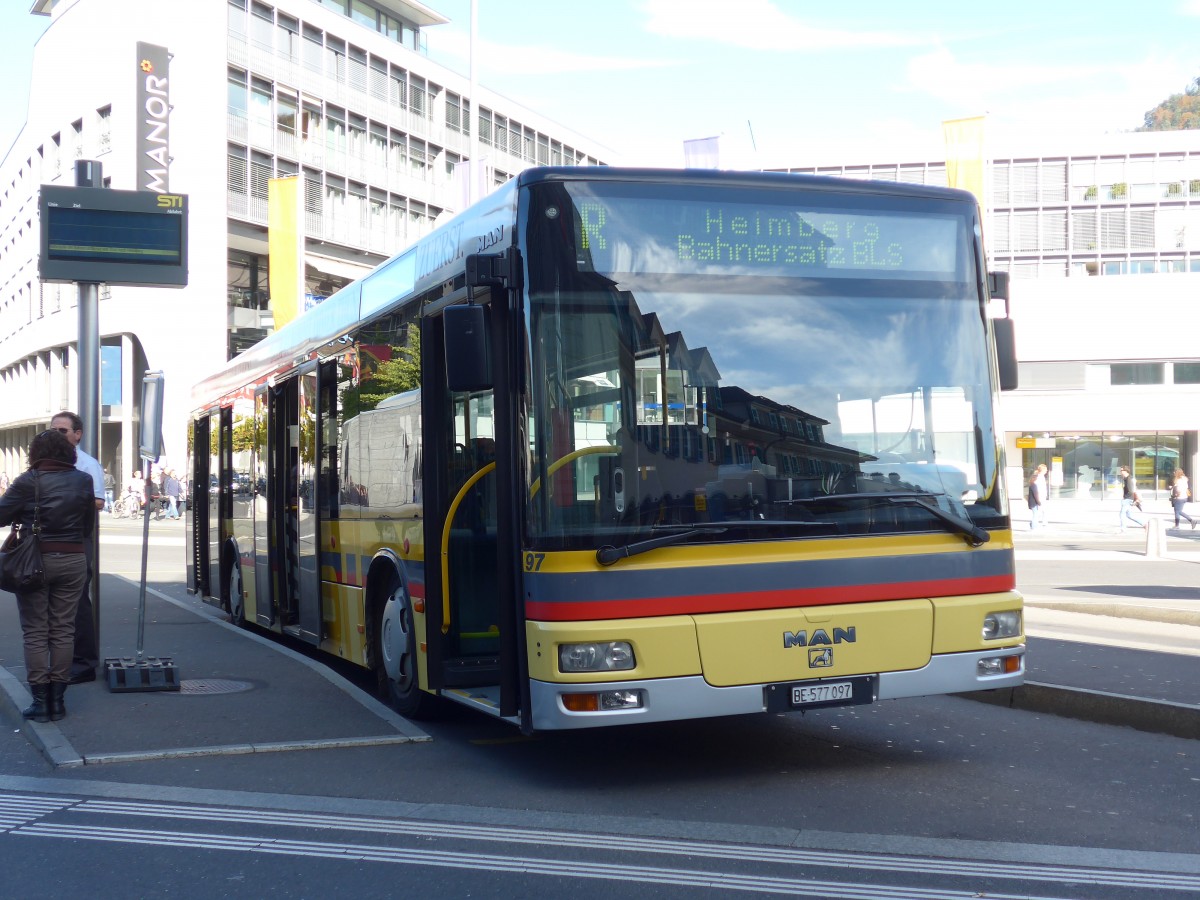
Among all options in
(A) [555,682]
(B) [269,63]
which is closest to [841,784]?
(A) [555,682]

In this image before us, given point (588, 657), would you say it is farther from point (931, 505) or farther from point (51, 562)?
point (51, 562)

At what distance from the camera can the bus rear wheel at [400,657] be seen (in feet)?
28.2

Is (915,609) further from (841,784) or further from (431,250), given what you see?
(431,250)

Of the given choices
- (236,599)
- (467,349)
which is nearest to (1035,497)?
(236,599)

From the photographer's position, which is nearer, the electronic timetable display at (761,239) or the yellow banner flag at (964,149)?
the electronic timetable display at (761,239)

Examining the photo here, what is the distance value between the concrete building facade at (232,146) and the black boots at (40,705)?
3785 cm

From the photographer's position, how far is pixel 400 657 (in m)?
8.83

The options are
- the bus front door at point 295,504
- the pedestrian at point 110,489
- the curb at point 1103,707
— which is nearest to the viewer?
the curb at point 1103,707

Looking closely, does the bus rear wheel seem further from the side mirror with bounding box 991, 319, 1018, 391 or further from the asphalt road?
the side mirror with bounding box 991, 319, 1018, 391

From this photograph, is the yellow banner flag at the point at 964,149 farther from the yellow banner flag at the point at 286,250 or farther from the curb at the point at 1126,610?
the yellow banner flag at the point at 286,250

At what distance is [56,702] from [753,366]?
4945 mm

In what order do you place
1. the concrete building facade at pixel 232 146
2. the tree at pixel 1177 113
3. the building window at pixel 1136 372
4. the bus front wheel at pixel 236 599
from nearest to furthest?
the bus front wheel at pixel 236 599
the building window at pixel 1136 372
the concrete building facade at pixel 232 146
the tree at pixel 1177 113

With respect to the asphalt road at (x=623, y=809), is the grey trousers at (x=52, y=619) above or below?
above

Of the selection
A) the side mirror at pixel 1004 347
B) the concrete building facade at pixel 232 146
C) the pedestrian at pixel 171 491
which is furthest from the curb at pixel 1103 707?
the pedestrian at pixel 171 491
